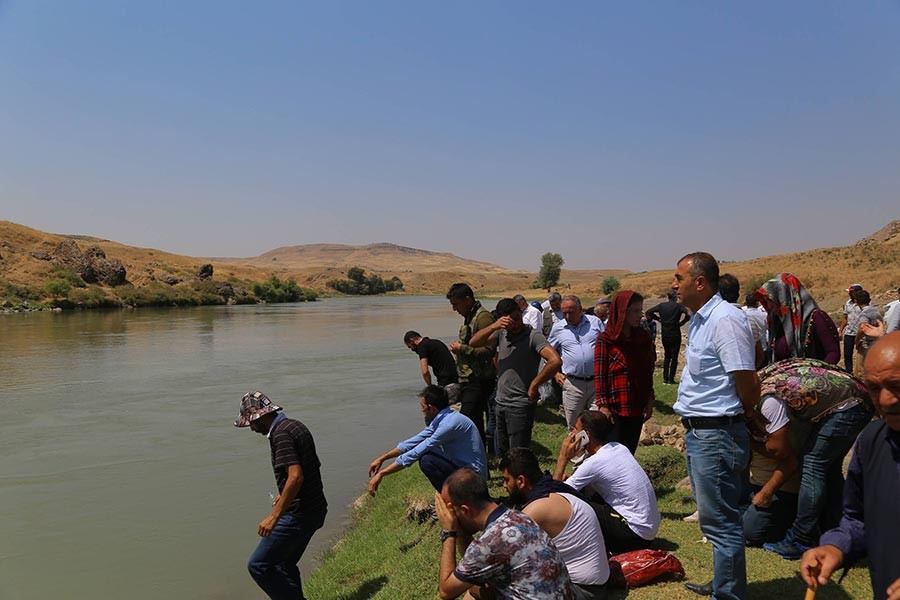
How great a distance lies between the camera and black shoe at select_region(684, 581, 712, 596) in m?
3.80

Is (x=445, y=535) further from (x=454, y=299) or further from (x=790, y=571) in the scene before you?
(x=454, y=299)

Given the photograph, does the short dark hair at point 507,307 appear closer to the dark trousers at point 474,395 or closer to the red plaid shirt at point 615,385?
the red plaid shirt at point 615,385

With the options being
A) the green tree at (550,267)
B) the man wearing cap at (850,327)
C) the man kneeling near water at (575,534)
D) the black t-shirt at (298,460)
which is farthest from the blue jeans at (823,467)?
the green tree at (550,267)

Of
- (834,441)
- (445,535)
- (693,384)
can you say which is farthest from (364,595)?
(834,441)

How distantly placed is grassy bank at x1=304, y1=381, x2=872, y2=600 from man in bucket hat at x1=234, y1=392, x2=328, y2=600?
3.01 ft

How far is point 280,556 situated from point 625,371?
326 cm

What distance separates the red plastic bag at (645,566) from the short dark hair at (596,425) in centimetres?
83

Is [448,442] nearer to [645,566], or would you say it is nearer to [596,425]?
[596,425]

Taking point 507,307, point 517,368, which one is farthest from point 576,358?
point 507,307

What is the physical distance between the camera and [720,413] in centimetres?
340

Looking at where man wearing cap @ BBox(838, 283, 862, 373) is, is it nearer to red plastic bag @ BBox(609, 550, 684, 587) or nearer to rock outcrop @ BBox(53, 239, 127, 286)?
red plastic bag @ BBox(609, 550, 684, 587)

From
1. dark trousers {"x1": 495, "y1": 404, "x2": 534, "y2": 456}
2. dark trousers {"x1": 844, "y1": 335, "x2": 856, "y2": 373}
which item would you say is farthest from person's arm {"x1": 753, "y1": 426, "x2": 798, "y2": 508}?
dark trousers {"x1": 844, "y1": 335, "x2": 856, "y2": 373}

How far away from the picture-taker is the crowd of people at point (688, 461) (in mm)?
2156

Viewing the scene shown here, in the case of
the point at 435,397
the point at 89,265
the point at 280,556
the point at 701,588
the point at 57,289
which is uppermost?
the point at 89,265
